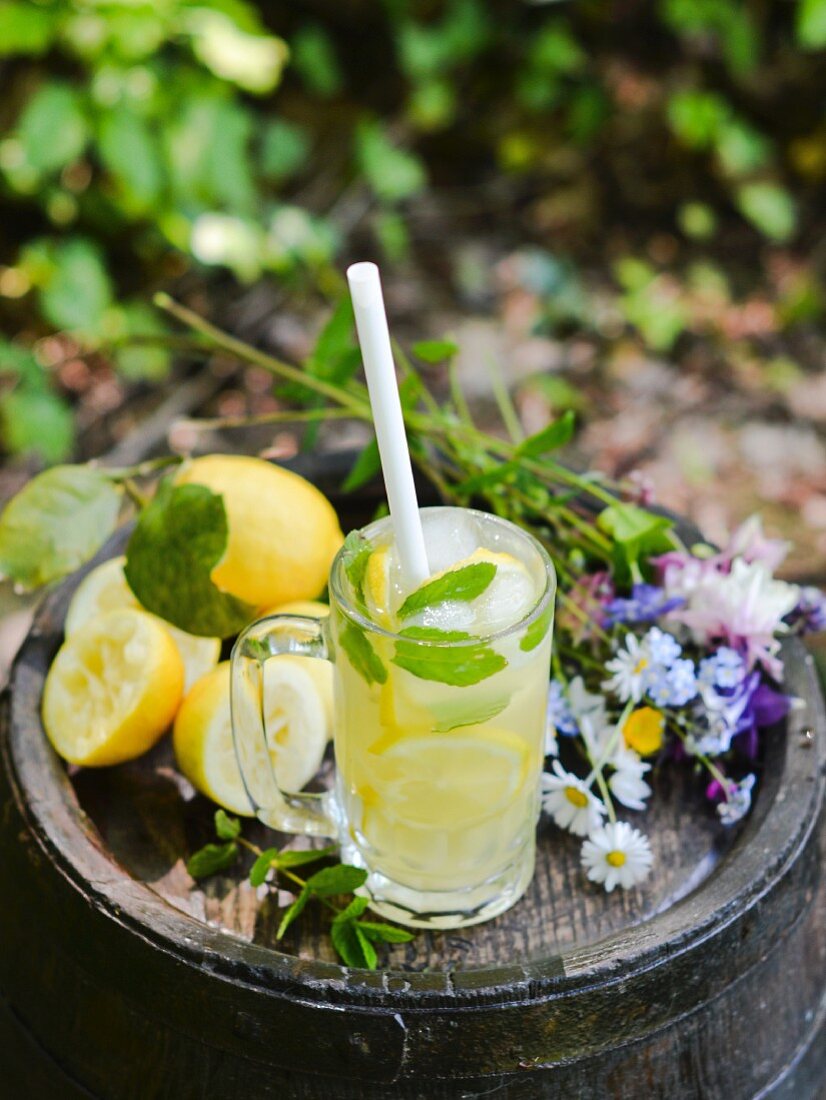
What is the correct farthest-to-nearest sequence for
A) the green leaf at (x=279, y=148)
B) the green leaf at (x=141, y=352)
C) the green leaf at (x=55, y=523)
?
the green leaf at (x=279, y=148), the green leaf at (x=141, y=352), the green leaf at (x=55, y=523)

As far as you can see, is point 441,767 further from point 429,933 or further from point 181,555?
point 181,555

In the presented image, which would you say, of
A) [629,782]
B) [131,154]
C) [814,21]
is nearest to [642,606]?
[629,782]

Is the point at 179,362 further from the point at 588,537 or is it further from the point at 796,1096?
the point at 796,1096

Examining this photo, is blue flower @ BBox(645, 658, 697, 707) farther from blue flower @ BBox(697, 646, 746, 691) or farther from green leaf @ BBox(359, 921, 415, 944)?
green leaf @ BBox(359, 921, 415, 944)

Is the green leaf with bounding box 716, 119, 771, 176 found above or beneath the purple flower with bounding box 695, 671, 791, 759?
beneath

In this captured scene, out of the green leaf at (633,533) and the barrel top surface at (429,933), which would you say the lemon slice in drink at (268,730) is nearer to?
the barrel top surface at (429,933)

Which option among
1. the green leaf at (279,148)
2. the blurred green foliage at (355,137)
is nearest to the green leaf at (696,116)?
the blurred green foliage at (355,137)

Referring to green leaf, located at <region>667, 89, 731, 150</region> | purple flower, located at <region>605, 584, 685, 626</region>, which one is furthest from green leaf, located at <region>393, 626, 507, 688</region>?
green leaf, located at <region>667, 89, 731, 150</region>
